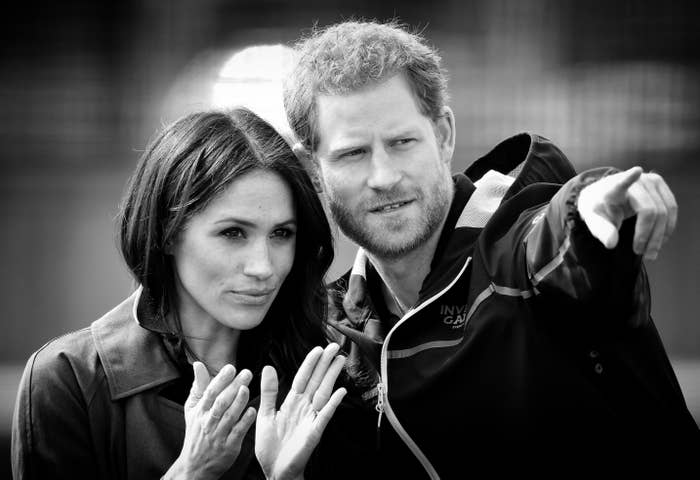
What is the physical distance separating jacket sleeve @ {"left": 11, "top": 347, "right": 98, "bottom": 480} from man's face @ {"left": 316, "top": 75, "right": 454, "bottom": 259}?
0.81 metres

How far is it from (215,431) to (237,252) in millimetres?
437

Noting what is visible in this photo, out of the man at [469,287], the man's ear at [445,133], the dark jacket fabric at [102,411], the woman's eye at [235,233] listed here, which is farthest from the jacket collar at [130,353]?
the man's ear at [445,133]

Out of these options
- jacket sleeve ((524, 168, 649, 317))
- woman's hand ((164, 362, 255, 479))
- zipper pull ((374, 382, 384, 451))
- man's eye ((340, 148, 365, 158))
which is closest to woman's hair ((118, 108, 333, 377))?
man's eye ((340, 148, 365, 158))

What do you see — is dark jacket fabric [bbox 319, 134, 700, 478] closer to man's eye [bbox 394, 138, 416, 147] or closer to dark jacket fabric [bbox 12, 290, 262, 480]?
man's eye [bbox 394, 138, 416, 147]

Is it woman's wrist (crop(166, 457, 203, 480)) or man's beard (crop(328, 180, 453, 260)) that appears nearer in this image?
woman's wrist (crop(166, 457, 203, 480))

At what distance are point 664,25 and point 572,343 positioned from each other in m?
2.98

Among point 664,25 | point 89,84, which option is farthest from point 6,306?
point 664,25

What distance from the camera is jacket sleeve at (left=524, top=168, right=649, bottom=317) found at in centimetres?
164

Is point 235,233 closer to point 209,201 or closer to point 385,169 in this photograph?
point 209,201

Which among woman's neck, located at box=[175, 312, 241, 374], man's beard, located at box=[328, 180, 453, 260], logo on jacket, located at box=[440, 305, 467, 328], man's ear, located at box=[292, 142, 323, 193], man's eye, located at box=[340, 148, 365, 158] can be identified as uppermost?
man's eye, located at box=[340, 148, 365, 158]

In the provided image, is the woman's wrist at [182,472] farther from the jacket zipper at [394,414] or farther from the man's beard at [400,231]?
the man's beard at [400,231]

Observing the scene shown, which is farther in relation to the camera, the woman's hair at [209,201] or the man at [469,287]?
the woman's hair at [209,201]

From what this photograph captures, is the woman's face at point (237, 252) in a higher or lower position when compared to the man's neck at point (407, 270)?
higher

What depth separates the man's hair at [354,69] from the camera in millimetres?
2369
